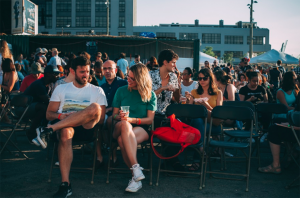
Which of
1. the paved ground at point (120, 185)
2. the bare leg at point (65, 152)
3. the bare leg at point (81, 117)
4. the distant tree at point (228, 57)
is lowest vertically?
the paved ground at point (120, 185)

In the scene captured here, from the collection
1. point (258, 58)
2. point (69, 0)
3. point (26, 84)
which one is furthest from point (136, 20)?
point (26, 84)

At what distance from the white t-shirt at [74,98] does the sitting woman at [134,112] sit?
0.33m

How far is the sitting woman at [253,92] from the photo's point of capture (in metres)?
7.91

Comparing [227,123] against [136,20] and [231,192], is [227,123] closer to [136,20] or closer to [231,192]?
[231,192]

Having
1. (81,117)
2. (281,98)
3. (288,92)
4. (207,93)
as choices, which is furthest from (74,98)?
(288,92)

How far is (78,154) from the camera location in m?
6.39

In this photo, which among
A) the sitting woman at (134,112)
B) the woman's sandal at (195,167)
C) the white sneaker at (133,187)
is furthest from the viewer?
the woman's sandal at (195,167)

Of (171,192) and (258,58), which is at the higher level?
(258,58)

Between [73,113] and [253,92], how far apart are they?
15.9 ft

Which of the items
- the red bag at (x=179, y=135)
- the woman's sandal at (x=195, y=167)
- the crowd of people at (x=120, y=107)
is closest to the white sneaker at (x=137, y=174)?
the crowd of people at (x=120, y=107)

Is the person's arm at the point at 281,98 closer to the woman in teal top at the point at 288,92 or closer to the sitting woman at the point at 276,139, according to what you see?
the woman in teal top at the point at 288,92

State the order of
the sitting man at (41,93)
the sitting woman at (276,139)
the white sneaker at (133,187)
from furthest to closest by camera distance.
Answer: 1. the sitting man at (41,93)
2. the sitting woman at (276,139)
3. the white sneaker at (133,187)

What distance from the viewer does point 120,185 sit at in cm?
470

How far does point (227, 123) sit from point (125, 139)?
2.67m
